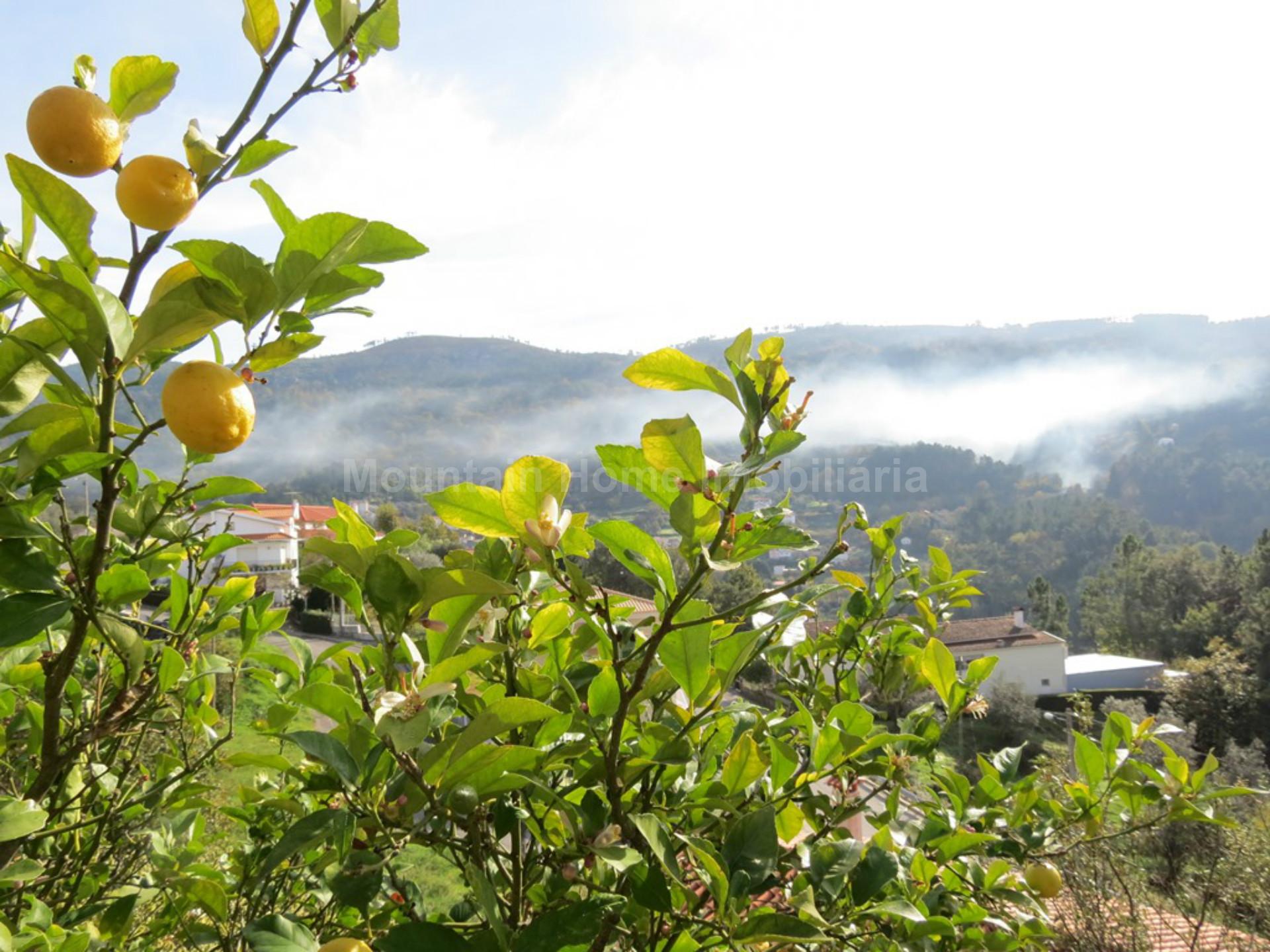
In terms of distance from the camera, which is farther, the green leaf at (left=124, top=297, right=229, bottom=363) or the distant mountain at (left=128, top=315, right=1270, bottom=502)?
the distant mountain at (left=128, top=315, right=1270, bottom=502)

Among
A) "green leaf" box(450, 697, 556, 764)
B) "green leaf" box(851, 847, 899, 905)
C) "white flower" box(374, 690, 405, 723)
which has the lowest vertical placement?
"green leaf" box(851, 847, 899, 905)

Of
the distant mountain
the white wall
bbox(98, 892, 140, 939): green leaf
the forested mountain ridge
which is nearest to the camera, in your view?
bbox(98, 892, 140, 939): green leaf

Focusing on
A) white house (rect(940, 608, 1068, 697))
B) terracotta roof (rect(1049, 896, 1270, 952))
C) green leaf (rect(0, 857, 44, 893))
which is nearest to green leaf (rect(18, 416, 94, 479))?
green leaf (rect(0, 857, 44, 893))

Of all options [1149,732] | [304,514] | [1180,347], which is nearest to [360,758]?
[1149,732]

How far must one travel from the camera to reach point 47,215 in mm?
548

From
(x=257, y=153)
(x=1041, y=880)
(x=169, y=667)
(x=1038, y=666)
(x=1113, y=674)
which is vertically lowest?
(x=1113, y=674)

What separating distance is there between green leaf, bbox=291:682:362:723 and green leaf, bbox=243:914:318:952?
15 cm

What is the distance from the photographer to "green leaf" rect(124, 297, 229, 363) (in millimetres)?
530

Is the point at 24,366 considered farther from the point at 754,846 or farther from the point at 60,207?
the point at 754,846

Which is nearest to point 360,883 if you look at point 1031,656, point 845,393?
point 1031,656

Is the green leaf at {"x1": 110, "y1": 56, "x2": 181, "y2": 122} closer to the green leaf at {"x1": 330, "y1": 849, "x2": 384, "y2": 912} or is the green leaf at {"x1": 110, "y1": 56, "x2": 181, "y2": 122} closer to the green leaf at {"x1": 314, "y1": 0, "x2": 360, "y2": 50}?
the green leaf at {"x1": 314, "y1": 0, "x2": 360, "y2": 50}

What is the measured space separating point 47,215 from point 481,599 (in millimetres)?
404

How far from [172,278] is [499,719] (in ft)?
1.36

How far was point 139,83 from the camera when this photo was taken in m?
0.63
